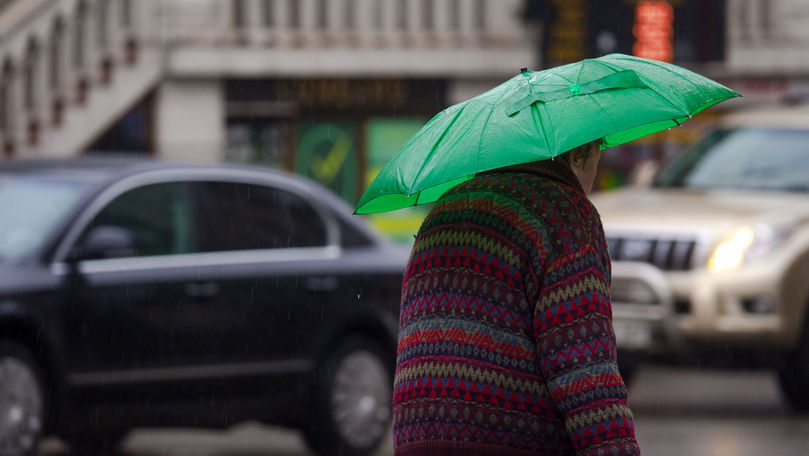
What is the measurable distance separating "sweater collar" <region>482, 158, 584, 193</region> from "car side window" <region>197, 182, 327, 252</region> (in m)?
5.27

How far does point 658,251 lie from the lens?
408 inches

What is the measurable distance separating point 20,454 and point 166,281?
1.23 meters

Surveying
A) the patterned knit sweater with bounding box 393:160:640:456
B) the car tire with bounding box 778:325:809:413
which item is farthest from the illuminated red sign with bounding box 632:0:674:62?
the patterned knit sweater with bounding box 393:160:640:456

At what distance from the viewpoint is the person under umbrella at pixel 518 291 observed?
2898 millimetres

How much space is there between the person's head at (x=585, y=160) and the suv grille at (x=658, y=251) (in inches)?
275

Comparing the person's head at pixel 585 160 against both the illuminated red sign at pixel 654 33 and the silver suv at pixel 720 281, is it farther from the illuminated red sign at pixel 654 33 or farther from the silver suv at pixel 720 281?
the illuminated red sign at pixel 654 33

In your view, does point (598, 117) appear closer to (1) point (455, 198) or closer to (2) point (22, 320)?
(1) point (455, 198)

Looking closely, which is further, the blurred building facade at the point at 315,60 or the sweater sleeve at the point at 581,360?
the blurred building facade at the point at 315,60

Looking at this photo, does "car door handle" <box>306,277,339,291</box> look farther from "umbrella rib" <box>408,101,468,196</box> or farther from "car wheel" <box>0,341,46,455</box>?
"umbrella rib" <box>408,101,468,196</box>

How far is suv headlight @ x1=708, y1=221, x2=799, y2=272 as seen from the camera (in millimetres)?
10211

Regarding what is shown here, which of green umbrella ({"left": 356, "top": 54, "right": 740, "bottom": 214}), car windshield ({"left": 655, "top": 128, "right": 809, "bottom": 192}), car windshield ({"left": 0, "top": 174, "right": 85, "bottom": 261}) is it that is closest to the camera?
green umbrella ({"left": 356, "top": 54, "right": 740, "bottom": 214})

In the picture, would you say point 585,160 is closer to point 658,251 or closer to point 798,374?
point 658,251

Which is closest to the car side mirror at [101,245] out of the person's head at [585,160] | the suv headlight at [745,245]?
the suv headlight at [745,245]

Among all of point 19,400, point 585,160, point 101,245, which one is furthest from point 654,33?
point 585,160
